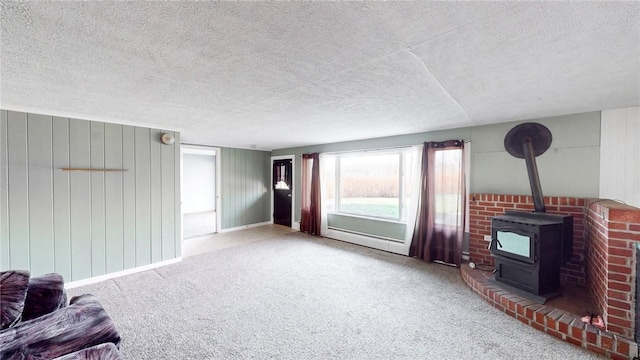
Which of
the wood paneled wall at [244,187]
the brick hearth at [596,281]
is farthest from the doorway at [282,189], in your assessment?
the brick hearth at [596,281]

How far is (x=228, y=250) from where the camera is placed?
449 centimetres

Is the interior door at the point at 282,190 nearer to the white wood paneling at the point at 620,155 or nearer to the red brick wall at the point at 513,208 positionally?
the red brick wall at the point at 513,208

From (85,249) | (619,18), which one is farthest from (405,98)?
(85,249)

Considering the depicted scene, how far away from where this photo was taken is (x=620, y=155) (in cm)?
261

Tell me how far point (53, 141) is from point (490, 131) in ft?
18.1

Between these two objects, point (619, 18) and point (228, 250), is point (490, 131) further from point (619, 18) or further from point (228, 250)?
point (228, 250)

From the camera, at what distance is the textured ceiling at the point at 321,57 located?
109 cm

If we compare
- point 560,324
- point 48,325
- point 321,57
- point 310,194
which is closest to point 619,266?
point 560,324

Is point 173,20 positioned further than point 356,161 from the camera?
No

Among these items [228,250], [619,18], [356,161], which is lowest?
[228,250]

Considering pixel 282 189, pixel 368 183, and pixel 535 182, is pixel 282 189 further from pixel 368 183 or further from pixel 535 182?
pixel 535 182

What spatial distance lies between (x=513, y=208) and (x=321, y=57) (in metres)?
3.15

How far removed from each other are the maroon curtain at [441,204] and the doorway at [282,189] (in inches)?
134

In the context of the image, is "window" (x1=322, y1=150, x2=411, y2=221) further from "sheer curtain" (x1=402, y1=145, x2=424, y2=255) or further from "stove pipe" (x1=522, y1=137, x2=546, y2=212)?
"stove pipe" (x1=522, y1=137, x2=546, y2=212)
